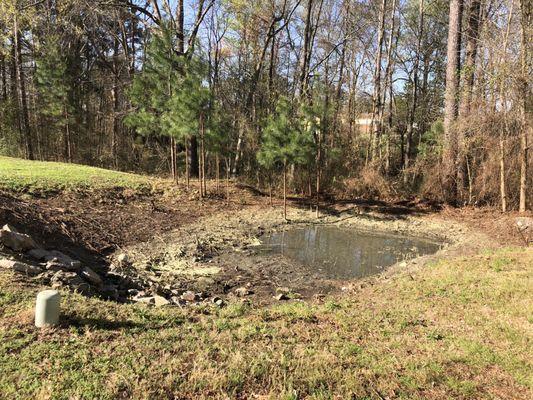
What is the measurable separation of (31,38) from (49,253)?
70.4 ft

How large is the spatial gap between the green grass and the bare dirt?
1.85 ft

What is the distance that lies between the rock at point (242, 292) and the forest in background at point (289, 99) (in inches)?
272

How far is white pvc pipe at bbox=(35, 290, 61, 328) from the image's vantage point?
392 cm

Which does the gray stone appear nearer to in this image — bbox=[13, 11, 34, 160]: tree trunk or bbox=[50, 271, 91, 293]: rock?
bbox=[50, 271, 91, 293]: rock

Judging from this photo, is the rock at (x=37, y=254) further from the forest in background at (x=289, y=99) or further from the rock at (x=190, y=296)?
the forest in background at (x=289, y=99)

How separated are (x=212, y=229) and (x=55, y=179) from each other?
534 cm

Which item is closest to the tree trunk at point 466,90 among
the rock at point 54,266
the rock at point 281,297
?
the rock at point 281,297

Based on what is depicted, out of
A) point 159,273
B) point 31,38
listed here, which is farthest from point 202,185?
point 31,38

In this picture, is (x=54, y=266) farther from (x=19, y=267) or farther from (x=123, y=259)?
(x=123, y=259)

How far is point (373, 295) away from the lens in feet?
21.1

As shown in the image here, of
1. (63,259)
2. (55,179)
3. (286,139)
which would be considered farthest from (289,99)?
(63,259)

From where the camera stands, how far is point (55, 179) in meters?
12.2

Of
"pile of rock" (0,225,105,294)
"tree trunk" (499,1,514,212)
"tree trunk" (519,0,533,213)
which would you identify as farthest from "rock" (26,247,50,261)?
"tree trunk" (519,0,533,213)

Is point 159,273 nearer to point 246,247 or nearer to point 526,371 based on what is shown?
point 246,247
